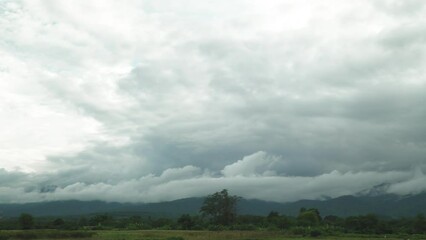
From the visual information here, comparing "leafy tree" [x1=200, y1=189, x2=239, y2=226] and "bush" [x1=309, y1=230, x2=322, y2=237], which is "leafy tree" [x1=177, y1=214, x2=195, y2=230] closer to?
"leafy tree" [x1=200, y1=189, x2=239, y2=226]

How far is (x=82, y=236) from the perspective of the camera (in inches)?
3430

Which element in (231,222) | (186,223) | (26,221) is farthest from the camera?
(231,222)

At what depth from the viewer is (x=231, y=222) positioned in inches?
6117

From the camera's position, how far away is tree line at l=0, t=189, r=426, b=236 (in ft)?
373

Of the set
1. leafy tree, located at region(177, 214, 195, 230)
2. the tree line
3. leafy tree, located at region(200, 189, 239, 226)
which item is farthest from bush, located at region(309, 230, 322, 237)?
leafy tree, located at region(200, 189, 239, 226)

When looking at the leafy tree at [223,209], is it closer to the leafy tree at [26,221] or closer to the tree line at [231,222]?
the tree line at [231,222]

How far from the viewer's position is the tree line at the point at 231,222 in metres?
114

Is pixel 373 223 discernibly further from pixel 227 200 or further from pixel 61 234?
pixel 61 234

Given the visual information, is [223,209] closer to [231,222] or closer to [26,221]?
[231,222]

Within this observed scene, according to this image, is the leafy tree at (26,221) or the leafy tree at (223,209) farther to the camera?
the leafy tree at (223,209)

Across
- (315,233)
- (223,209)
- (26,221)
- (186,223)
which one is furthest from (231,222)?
(26,221)

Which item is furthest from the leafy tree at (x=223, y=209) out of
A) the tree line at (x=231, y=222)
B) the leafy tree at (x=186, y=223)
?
the leafy tree at (x=186, y=223)

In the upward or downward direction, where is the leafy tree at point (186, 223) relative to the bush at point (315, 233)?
upward

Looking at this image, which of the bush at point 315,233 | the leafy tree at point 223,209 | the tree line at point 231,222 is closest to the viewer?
the bush at point 315,233
